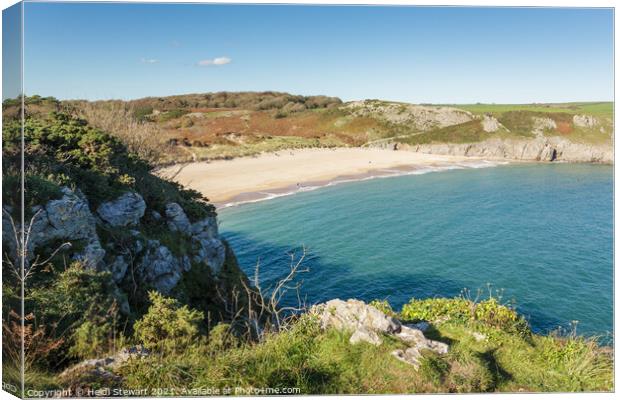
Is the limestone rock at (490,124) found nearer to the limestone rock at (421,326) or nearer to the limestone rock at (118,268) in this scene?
the limestone rock at (421,326)

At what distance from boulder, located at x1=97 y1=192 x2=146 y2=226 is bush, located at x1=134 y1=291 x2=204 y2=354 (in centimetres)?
371

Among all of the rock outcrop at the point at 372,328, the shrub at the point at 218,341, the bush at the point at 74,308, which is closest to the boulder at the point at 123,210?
the bush at the point at 74,308

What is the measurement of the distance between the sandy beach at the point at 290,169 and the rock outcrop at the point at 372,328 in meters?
25.9

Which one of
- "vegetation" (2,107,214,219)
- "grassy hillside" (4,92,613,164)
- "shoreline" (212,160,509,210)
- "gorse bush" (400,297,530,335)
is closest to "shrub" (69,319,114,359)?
"vegetation" (2,107,214,219)

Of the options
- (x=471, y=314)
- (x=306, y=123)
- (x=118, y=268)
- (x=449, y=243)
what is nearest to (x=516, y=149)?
(x=306, y=123)

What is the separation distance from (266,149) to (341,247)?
34.5 metres

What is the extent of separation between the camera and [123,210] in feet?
33.5

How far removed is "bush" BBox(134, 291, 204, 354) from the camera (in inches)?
253

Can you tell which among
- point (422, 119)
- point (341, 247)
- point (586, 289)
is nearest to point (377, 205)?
point (341, 247)

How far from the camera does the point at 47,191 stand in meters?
7.33

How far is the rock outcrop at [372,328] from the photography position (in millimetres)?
6766

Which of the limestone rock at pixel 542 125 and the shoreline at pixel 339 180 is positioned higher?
the limestone rock at pixel 542 125

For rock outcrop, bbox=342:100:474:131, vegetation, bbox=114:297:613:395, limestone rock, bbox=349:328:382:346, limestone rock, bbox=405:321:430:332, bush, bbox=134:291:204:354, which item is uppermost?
rock outcrop, bbox=342:100:474:131

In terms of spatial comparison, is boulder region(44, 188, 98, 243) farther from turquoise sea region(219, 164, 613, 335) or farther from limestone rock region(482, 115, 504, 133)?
limestone rock region(482, 115, 504, 133)
